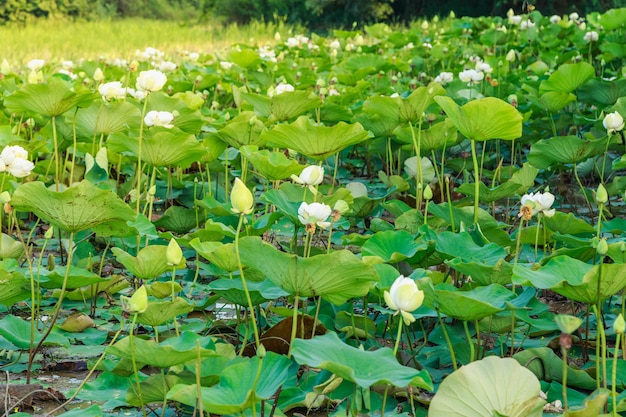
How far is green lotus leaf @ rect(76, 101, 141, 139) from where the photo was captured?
232 cm

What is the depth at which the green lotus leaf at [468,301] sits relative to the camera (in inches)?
44.7

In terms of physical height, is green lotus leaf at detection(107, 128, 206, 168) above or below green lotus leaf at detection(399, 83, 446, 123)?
below

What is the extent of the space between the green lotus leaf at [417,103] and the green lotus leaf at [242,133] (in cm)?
40

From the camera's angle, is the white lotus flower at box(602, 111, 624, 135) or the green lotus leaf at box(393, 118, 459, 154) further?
the green lotus leaf at box(393, 118, 459, 154)

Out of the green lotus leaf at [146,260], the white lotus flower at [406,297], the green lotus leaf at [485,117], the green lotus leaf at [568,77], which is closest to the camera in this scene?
the white lotus flower at [406,297]

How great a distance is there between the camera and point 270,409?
1.19 meters

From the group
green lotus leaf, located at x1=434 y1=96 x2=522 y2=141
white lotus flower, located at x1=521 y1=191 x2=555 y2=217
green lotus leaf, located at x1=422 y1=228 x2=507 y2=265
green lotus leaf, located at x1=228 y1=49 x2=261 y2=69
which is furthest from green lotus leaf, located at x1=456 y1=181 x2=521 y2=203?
green lotus leaf, located at x1=228 y1=49 x2=261 y2=69

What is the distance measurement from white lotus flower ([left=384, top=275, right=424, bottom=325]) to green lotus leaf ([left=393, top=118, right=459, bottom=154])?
1341 mm

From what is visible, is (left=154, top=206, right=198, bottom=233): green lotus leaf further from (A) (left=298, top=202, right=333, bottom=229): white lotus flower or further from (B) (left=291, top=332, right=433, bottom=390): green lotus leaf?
(B) (left=291, top=332, right=433, bottom=390): green lotus leaf

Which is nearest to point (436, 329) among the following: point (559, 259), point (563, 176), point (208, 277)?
point (559, 259)

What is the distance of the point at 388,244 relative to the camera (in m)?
1.49

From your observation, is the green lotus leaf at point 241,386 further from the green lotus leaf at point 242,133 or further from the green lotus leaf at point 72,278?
the green lotus leaf at point 242,133

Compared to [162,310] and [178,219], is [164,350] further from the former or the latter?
[178,219]

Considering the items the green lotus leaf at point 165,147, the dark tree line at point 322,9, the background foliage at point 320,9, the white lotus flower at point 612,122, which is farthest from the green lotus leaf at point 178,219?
the background foliage at point 320,9
